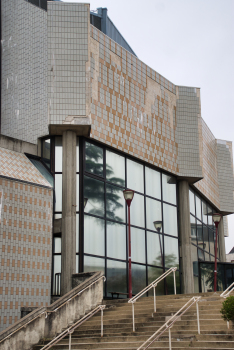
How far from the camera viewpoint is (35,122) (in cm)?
2142

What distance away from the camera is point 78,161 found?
851 inches

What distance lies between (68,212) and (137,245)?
460cm

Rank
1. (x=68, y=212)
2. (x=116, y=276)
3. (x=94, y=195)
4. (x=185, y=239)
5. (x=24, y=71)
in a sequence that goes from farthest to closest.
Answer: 1. (x=185, y=239)
2. (x=24, y=71)
3. (x=94, y=195)
4. (x=116, y=276)
5. (x=68, y=212)

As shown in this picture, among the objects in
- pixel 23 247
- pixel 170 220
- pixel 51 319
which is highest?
pixel 170 220

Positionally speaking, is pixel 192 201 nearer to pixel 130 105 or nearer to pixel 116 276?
pixel 130 105

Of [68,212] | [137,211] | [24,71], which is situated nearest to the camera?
[68,212]

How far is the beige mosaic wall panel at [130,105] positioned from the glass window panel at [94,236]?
12.1ft

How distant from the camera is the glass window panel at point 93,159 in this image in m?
21.9

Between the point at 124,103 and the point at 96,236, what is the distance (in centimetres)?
672

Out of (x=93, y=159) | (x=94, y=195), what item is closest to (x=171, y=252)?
(x=94, y=195)

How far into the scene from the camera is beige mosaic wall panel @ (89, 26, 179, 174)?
22219mm

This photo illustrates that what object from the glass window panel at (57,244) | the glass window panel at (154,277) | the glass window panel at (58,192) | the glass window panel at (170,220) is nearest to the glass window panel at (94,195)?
the glass window panel at (58,192)

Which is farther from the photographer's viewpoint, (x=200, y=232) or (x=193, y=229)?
(x=200, y=232)

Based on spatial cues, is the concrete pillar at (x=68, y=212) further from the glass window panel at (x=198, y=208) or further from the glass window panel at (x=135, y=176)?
the glass window panel at (x=198, y=208)
